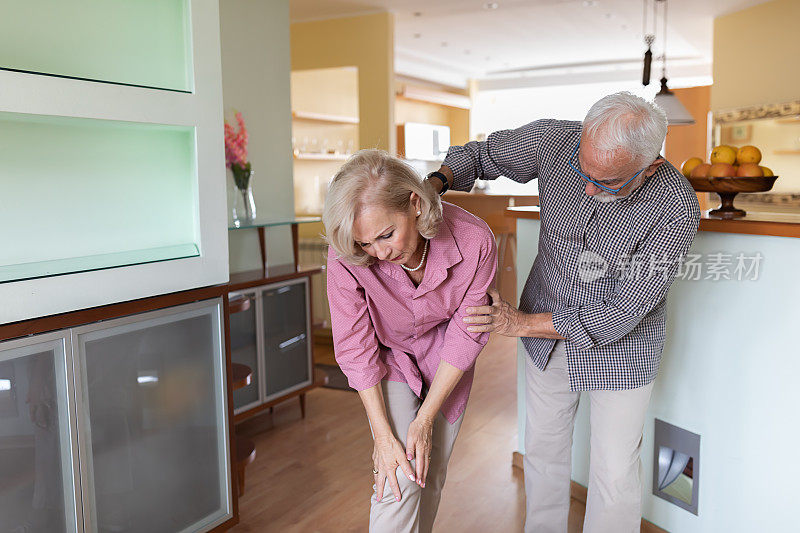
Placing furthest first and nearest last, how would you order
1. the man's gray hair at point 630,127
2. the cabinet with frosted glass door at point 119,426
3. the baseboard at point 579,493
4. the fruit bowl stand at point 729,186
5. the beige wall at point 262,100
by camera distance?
1. the beige wall at point 262,100
2. the baseboard at point 579,493
3. the fruit bowl stand at point 729,186
4. the cabinet with frosted glass door at point 119,426
5. the man's gray hair at point 630,127

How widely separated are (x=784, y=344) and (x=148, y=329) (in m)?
1.92

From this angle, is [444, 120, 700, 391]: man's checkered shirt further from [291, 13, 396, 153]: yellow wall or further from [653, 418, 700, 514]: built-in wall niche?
[291, 13, 396, 153]: yellow wall

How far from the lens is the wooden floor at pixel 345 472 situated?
102 inches

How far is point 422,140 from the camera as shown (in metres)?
8.12

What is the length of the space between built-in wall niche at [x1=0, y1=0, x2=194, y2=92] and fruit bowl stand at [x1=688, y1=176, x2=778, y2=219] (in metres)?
1.74

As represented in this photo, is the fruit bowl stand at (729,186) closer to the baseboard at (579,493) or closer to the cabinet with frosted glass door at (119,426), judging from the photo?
the baseboard at (579,493)

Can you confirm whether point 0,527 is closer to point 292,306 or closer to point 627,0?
point 292,306

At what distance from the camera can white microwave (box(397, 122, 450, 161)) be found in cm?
767

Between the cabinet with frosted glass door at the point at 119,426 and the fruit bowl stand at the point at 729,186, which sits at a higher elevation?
the fruit bowl stand at the point at 729,186

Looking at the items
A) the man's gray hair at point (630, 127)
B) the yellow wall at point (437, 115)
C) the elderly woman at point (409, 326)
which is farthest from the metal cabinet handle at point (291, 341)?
the yellow wall at point (437, 115)

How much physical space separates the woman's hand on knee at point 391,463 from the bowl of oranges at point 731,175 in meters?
1.38

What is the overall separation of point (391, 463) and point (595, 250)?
779mm

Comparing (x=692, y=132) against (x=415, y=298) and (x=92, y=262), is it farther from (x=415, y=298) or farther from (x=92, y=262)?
(x=92, y=262)

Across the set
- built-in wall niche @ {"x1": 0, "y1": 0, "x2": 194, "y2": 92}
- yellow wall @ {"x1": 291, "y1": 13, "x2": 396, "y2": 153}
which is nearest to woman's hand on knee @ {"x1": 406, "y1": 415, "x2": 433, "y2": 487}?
built-in wall niche @ {"x1": 0, "y1": 0, "x2": 194, "y2": 92}
